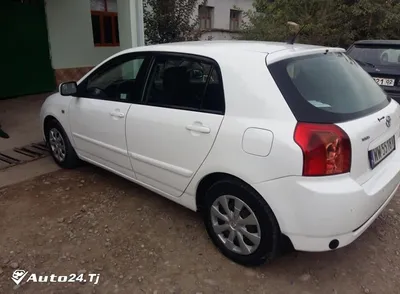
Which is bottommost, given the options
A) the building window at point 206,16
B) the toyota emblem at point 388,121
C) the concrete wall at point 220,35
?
the toyota emblem at point 388,121

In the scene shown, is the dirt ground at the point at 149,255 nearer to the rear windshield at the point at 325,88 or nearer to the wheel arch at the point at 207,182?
the wheel arch at the point at 207,182

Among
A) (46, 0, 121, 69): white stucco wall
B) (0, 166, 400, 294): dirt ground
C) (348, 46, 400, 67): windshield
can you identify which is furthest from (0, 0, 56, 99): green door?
(348, 46, 400, 67): windshield

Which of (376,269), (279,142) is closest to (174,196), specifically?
(279,142)

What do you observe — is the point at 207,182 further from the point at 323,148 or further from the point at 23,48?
the point at 23,48

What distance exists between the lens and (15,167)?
4.35 m

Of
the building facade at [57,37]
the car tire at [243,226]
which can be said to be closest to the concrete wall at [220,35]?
the building facade at [57,37]

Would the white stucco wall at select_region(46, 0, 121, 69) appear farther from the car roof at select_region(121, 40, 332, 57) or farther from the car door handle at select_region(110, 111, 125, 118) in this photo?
the car roof at select_region(121, 40, 332, 57)

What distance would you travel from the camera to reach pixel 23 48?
794 centimetres

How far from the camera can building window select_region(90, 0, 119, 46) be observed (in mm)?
9148

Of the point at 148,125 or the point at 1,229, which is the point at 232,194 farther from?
the point at 1,229

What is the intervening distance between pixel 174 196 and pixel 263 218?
3.02 feet

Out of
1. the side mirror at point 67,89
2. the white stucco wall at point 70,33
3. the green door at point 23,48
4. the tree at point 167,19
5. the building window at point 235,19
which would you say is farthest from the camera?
the building window at point 235,19

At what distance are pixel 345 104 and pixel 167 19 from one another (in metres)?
8.00

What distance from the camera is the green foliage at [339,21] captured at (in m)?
10.6
